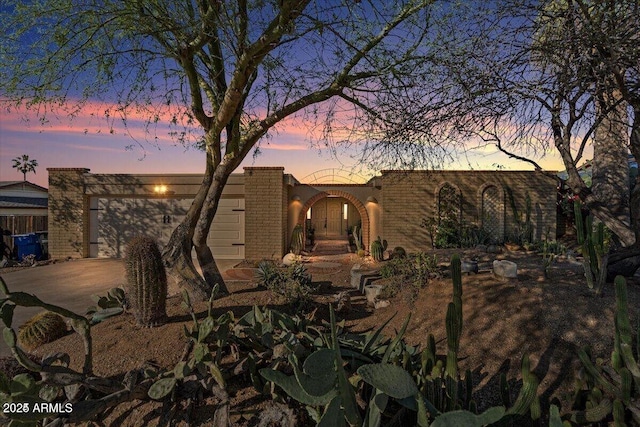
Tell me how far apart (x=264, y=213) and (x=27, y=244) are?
27.1ft

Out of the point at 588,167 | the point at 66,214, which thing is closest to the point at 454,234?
the point at 588,167

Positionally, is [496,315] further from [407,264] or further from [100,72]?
[100,72]

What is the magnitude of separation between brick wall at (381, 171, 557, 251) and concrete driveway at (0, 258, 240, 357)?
5946 mm

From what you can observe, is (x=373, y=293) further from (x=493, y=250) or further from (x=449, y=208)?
(x=449, y=208)

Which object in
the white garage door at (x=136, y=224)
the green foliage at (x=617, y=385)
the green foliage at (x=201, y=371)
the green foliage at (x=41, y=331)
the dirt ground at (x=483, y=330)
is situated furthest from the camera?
the white garage door at (x=136, y=224)

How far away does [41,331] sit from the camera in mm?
4211

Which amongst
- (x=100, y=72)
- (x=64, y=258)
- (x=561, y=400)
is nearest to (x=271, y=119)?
(x=100, y=72)

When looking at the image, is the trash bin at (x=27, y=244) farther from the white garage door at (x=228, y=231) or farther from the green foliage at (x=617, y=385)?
the green foliage at (x=617, y=385)

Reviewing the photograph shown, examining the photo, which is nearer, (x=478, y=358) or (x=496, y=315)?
(x=478, y=358)

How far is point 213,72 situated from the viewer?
6316 mm

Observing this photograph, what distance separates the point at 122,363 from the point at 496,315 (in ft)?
13.9

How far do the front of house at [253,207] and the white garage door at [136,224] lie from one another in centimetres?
3

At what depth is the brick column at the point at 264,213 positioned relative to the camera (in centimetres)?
1220

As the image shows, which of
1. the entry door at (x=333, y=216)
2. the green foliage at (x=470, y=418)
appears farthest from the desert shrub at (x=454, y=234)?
the green foliage at (x=470, y=418)
